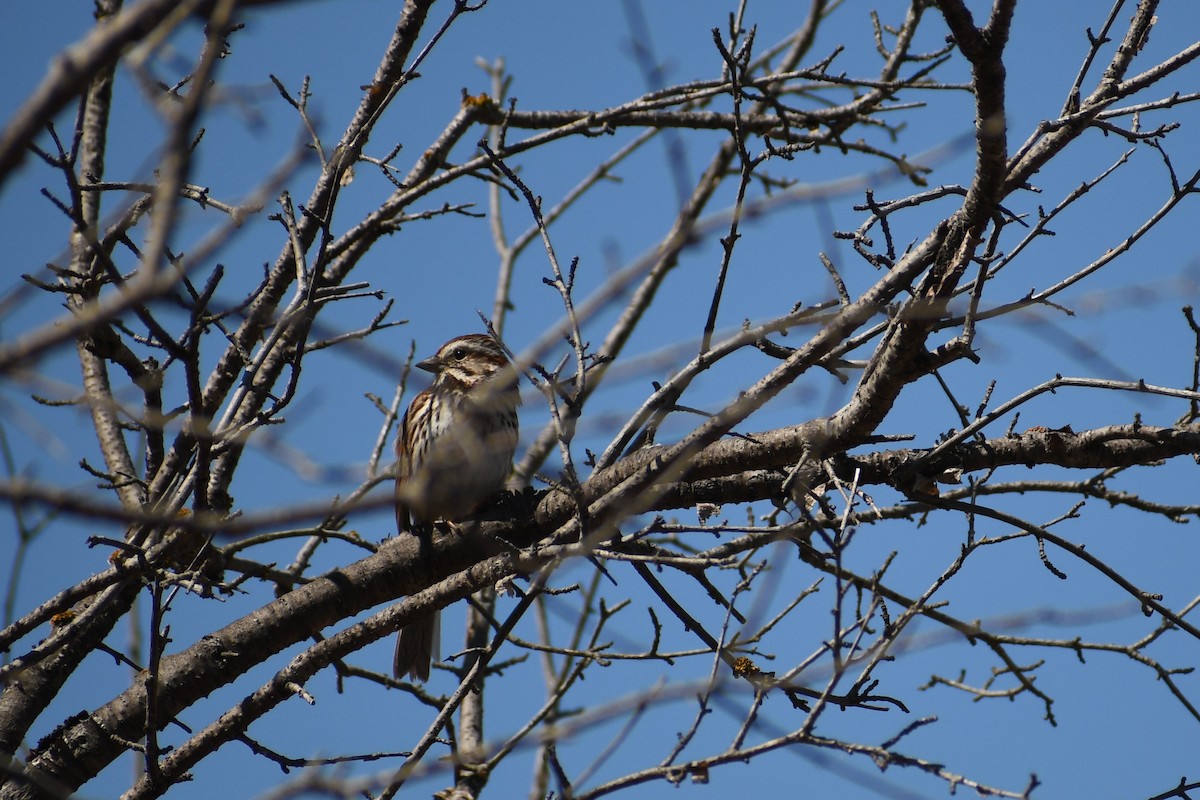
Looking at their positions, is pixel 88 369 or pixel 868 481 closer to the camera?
pixel 868 481

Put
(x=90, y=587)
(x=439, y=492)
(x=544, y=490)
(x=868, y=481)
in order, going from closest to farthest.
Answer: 1. (x=439, y=492)
2. (x=868, y=481)
3. (x=90, y=587)
4. (x=544, y=490)

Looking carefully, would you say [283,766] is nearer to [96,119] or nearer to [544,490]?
[544,490]

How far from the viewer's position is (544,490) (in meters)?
3.98

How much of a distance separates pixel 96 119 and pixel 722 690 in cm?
488

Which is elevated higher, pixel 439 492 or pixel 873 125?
pixel 873 125

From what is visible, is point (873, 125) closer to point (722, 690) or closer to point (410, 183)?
point (410, 183)

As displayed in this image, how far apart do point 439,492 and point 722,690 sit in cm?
124

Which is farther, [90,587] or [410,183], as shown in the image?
[410,183]

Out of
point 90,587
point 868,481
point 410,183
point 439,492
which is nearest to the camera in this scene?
point 439,492

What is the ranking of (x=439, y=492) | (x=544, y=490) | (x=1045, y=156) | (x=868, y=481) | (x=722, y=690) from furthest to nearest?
(x=544, y=490)
(x=868, y=481)
(x=1045, y=156)
(x=722, y=690)
(x=439, y=492)

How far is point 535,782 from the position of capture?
631 centimetres

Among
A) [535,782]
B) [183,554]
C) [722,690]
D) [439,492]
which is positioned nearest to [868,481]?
[722,690]

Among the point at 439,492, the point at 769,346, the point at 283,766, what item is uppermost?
the point at 769,346

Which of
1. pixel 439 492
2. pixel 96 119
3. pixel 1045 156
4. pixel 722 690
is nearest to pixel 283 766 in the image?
pixel 722 690
